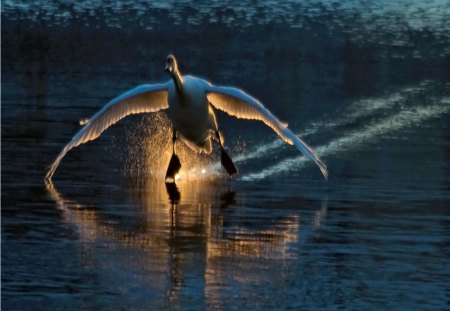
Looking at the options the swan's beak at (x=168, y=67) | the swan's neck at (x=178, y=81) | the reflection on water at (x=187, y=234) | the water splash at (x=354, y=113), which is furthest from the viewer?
the water splash at (x=354, y=113)

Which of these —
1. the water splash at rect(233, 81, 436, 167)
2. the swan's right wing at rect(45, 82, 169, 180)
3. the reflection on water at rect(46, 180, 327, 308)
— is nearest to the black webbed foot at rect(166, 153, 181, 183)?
the reflection on water at rect(46, 180, 327, 308)

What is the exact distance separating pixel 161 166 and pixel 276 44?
15898 millimetres

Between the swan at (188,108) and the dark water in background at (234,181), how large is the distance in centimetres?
40

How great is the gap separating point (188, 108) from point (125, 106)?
0.83 meters

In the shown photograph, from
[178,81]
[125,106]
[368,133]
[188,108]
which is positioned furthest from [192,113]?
[368,133]

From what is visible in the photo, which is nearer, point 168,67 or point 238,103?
point 168,67

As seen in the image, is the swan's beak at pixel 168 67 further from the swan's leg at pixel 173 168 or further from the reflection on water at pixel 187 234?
the reflection on water at pixel 187 234

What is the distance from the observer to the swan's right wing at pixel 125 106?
18094mm

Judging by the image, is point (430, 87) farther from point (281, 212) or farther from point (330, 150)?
→ point (281, 212)

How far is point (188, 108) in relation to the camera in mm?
18406

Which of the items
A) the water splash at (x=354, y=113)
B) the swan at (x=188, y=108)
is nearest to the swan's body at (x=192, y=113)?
the swan at (x=188, y=108)

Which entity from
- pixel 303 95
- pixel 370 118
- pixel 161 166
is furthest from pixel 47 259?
pixel 303 95

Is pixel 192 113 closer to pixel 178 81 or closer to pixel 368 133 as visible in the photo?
pixel 178 81

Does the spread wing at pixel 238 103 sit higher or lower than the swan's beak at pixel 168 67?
lower
